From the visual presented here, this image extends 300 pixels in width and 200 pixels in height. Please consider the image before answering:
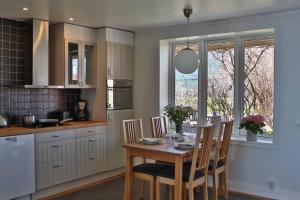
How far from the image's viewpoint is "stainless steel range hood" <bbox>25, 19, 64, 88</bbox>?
14.2 feet

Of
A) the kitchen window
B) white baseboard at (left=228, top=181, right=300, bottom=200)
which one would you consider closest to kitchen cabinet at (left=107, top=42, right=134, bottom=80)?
the kitchen window

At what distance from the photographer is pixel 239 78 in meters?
4.56

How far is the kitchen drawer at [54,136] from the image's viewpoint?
4.03m

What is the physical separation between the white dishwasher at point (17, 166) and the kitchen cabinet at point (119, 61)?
1.71 m

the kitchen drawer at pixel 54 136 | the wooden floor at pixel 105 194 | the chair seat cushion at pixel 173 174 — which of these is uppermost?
the kitchen drawer at pixel 54 136

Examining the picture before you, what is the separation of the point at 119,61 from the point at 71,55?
0.80 meters

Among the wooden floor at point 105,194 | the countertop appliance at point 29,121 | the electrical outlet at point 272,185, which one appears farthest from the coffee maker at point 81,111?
the electrical outlet at point 272,185

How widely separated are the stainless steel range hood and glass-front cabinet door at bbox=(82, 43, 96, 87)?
64 cm

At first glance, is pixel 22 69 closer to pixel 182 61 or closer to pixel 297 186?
pixel 182 61

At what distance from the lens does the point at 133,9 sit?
3.87 metres

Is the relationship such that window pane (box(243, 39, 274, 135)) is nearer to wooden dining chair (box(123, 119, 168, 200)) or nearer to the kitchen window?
the kitchen window

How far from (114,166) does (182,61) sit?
2.25 meters

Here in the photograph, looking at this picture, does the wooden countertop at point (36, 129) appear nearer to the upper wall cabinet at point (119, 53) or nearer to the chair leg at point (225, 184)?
the upper wall cabinet at point (119, 53)

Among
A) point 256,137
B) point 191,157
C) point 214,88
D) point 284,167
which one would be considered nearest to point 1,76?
point 191,157
